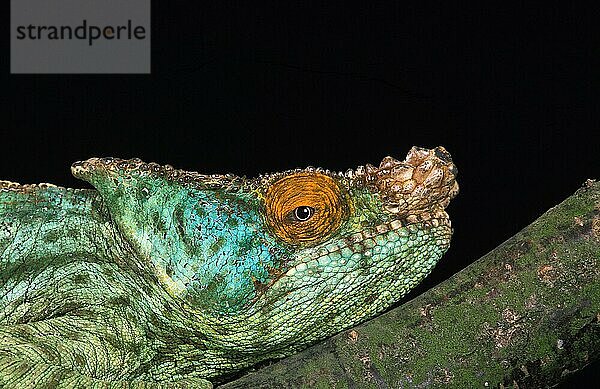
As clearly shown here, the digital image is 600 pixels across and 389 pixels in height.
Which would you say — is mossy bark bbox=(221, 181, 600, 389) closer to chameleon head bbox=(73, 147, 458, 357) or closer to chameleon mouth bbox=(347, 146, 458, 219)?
chameleon head bbox=(73, 147, 458, 357)

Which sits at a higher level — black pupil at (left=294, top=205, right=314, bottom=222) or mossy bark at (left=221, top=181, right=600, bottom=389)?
black pupil at (left=294, top=205, right=314, bottom=222)

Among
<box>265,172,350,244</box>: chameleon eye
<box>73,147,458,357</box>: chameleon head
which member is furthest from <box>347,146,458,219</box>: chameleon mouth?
<box>265,172,350,244</box>: chameleon eye

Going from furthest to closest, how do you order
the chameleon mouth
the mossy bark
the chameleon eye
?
the chameleon mouth, the chameleon eye, the mossy bark

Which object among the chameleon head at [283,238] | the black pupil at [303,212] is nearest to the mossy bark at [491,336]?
the chameleon head at [283,238]

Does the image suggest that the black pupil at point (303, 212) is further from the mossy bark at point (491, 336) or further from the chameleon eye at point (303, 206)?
the mossy bark at point (491, 336)

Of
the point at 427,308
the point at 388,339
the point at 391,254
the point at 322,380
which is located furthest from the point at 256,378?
the point at 391,254

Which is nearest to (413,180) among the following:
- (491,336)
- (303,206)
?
(303,206)

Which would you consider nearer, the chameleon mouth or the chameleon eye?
the chameleon eye

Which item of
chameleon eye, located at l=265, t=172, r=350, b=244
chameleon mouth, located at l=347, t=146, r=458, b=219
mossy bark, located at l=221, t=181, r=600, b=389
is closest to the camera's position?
mossy bark, located at l=221, t=181, r=600, b=389
